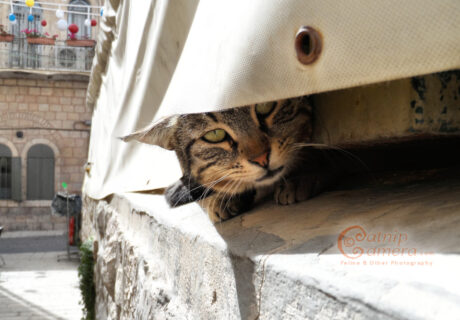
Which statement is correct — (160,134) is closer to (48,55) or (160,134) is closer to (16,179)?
(16,179)

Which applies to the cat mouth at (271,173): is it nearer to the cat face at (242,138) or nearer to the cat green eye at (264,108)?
the cat face at (242,138)

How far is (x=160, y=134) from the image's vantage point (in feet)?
4.18

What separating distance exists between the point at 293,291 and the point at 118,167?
219cm

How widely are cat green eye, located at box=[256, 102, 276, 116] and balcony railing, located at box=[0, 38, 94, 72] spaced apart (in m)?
13.2

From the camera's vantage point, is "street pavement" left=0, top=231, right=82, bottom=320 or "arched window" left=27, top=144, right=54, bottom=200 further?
"arched window" left=27, top=144, right=54, bottom=200

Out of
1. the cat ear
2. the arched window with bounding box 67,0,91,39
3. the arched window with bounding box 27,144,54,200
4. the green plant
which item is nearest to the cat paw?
the cat ear

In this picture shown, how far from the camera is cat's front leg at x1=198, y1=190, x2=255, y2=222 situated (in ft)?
4.06

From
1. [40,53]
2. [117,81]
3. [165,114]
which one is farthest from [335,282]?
[40,53]

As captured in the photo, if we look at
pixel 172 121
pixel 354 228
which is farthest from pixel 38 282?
pixel 354 228

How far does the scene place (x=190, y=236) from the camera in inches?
46.2

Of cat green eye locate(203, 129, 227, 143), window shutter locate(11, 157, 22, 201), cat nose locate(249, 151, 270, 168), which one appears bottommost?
window shutter locate(11, 157, 22, 201)

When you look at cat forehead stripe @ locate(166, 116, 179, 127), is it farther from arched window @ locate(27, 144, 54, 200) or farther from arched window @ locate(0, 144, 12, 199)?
arched window @ locate(0, 144, 12, 199)

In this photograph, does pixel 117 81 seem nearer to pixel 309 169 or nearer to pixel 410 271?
pixel 309 169

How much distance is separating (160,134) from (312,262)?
73cm
